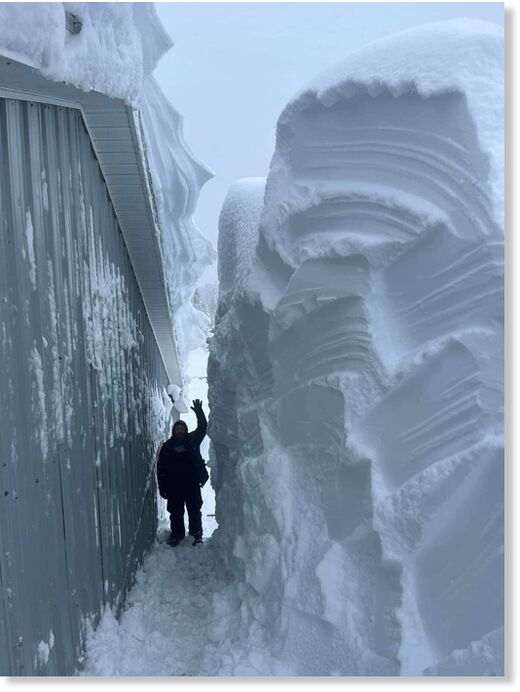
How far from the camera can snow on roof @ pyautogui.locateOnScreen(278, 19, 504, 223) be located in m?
2.54

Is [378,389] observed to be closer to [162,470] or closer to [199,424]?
[199,424]

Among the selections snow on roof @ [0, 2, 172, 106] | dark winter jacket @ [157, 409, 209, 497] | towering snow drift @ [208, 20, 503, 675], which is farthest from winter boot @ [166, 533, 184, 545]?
snow on roof @ [0, 2, 172, 106]

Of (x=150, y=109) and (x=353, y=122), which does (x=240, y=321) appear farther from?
(x=150, y=109)

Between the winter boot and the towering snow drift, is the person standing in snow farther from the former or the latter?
the towering snow drift

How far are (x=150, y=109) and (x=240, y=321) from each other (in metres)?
1.87

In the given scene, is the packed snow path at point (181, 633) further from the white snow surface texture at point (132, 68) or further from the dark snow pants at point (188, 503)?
the white snow surface texture at point (132, 68)

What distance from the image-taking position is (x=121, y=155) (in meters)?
3.75

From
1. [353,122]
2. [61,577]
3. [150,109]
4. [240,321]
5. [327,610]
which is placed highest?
[150,109]

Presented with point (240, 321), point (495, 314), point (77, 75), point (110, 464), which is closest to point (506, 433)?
point (495, 314)

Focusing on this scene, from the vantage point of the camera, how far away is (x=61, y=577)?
2.68 meters

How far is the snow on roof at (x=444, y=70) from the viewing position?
2.54 meters

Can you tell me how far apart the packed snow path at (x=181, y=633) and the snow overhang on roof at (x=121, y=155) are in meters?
2.52

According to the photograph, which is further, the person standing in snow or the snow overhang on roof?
the person standing in snow

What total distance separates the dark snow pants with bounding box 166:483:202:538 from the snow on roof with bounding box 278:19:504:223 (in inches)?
133
